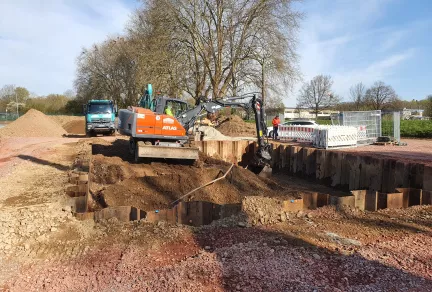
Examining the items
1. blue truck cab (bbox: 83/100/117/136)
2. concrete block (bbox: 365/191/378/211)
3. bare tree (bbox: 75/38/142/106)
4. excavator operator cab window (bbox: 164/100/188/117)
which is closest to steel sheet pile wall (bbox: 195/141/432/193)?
concrete block (bbox: 365/191/378/211)

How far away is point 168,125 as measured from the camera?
11383 mm

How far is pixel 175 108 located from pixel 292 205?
7.06 metres

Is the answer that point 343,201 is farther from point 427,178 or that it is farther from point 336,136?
point 336,136

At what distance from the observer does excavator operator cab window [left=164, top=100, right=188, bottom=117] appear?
481 inches

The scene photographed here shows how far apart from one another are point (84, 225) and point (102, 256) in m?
1.30

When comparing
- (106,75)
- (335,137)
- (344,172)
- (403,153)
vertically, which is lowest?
(344,172)

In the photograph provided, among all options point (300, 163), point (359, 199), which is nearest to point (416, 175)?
point (359, 199)

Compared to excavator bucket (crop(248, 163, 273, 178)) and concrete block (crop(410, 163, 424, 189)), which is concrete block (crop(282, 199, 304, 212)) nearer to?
concrete block (crop(410, 163, 424, 189))

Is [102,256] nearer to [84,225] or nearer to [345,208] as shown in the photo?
[84,225]

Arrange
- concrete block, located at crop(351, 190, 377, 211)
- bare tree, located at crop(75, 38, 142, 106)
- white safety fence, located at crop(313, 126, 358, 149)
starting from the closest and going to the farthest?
1. concrete block, located at crop(351, 190, 377, 211)
2. white safety fence, located at crop(313, 126, 358, 149)
3. bare tree, located at crop(75, 38, 142, 106)

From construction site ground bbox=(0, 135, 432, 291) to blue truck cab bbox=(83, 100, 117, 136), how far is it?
15337 mm

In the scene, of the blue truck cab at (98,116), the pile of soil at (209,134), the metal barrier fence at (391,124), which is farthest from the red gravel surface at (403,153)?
the blue truck cab at (98,116)

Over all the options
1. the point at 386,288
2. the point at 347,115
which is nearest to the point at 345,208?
the point at 386,288

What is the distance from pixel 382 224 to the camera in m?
6.23
